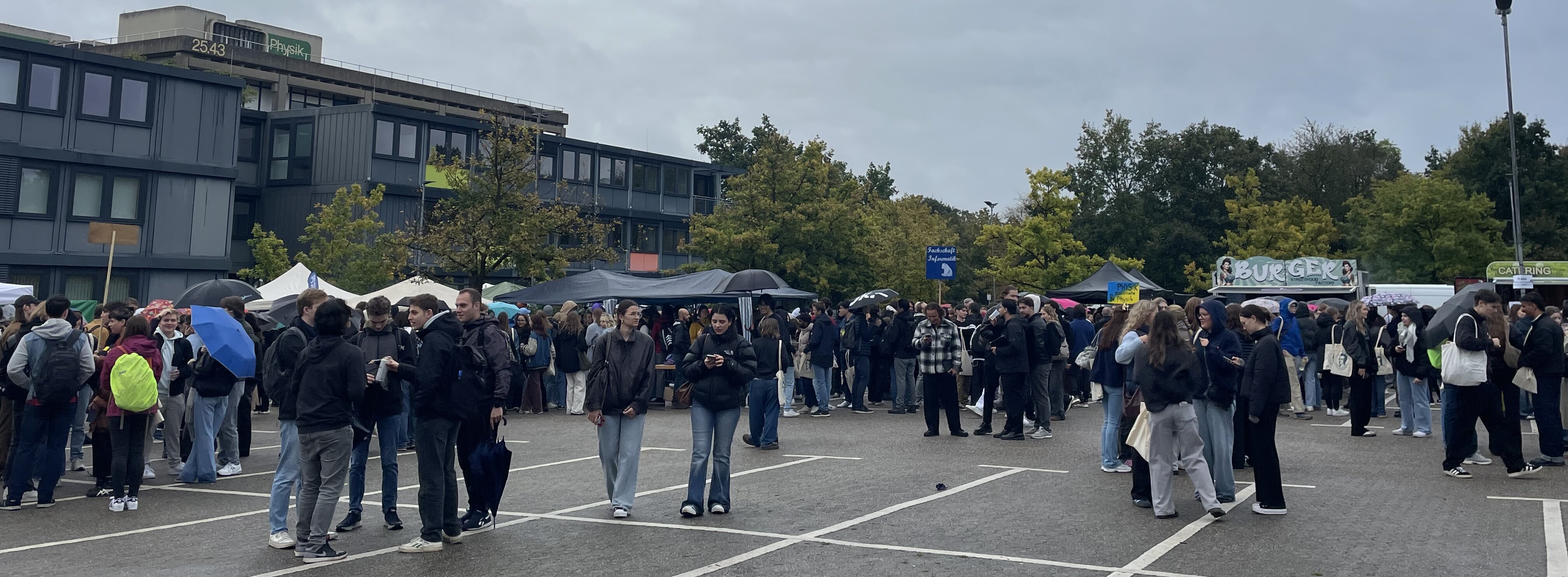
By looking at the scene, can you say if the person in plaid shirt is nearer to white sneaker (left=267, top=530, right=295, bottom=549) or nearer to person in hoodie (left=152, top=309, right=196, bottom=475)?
person in hoodie (left=152, top=309, right=196, bottom=475)

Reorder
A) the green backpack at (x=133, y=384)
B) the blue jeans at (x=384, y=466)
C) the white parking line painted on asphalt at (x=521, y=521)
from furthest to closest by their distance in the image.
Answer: the green backpack at (x=133, y=384)
the blue jeans at (x=384, y=466)
the white parking line painted on asphalt at (x=521, y=521)

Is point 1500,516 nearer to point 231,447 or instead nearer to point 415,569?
point 415,569

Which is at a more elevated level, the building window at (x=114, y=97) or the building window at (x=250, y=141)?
the building window at (x=250, y=141)

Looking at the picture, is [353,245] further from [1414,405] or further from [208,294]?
[1414,405]

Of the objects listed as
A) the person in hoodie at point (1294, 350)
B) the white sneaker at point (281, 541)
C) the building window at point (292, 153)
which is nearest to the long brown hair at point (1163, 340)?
the white sneaker at point (281, 541)

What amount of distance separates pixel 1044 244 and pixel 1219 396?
147 ft

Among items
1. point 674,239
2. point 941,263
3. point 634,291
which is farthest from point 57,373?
point 674,239

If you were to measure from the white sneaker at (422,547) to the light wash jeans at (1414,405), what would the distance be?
1267 cm

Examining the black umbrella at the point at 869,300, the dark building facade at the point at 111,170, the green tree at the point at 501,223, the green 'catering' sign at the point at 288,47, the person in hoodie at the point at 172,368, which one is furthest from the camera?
the green 'catering' sign at the point at 288,47

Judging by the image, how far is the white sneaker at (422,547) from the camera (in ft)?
25.8

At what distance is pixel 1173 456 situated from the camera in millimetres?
9141

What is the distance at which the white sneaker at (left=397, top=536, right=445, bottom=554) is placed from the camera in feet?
25.8

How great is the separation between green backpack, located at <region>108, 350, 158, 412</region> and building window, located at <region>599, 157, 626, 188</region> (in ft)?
145

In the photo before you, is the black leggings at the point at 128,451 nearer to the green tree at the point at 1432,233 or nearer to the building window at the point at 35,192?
the building window at the point at 35,192
